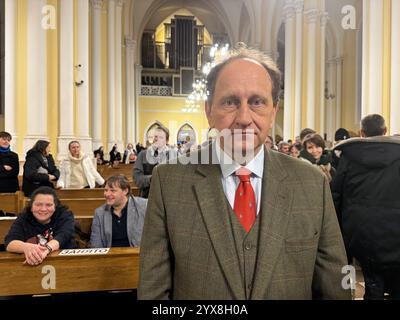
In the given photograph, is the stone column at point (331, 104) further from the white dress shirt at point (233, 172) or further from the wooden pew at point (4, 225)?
the white dress shirt at point (233, 172)

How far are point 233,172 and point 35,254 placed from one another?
6.90 ft

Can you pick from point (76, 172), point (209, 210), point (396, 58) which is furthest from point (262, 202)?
point (396, 58)

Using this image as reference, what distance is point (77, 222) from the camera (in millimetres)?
4402

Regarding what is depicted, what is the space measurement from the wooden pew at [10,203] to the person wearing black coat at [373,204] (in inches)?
166

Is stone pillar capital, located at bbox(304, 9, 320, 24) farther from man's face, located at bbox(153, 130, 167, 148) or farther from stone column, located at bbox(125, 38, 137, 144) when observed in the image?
stone column, located at bbox(125, 38, 137, 144)

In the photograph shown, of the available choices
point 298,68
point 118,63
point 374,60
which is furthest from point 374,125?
point 118,63

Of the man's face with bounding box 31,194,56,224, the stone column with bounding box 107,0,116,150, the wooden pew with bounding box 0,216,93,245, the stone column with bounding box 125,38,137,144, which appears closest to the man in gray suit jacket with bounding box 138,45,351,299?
the man's face with bounding box 31,194,56,224

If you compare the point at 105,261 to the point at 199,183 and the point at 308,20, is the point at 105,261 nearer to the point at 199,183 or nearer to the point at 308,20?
the point at 199,183

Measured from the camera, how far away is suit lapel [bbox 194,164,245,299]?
1396 millimetres

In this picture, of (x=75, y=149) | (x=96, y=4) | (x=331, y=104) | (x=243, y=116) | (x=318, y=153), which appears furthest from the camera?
(x=331, y=104)

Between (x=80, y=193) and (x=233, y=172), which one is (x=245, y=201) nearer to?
(x=233, y=172)

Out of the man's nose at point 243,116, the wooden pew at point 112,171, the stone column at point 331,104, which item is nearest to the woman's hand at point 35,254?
the man's nose at point 243,116

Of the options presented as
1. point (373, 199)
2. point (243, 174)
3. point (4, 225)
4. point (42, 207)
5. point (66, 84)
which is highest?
point (66, 84)

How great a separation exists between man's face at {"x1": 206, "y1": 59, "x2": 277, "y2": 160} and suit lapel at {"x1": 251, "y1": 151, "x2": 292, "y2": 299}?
0.15 meters
